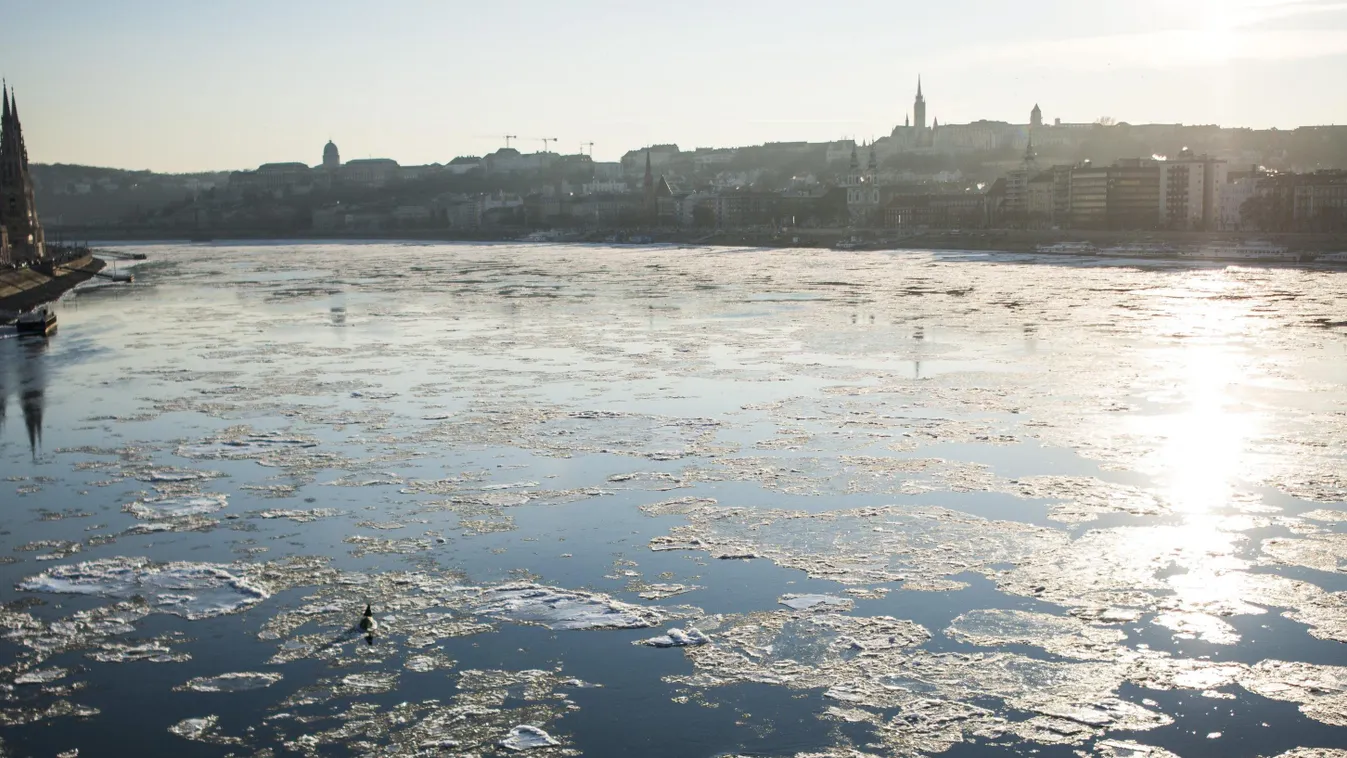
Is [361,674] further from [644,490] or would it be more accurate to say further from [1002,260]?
[1002,260]

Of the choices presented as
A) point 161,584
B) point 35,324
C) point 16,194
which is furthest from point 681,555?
point 16,194

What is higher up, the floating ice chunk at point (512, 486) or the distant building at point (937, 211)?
the distant building at point (937, 211)

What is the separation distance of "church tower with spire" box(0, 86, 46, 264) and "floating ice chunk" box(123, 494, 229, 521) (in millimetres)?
58181

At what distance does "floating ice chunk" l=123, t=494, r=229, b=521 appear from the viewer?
479 inches

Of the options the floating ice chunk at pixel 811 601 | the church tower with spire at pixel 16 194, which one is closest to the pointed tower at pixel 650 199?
the church tower with spire at pixel 16 194

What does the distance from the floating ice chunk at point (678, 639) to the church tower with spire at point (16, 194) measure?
64.0 meters

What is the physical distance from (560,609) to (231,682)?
2.37m

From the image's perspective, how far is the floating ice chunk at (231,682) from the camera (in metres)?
7.97

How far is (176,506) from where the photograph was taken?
12492 mm

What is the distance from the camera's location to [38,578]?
33.4ft

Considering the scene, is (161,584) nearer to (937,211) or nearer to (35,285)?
(35,285)

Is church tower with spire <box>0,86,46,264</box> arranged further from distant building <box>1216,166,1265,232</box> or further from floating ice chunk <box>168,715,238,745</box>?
distant building <box>1216,166,1265,232</box>

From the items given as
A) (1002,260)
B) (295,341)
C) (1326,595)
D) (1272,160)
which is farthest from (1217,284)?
(1272,160)

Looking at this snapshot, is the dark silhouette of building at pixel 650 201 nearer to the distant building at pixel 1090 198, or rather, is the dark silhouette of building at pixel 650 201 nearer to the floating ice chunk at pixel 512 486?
the distant building at pixel 1090 198
